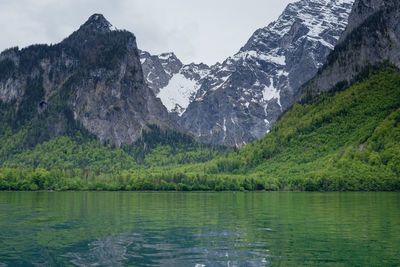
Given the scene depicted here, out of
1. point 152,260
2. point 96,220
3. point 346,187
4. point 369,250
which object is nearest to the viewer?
point 152,260

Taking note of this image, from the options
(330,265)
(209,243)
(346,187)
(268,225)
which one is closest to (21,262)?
(209,243)

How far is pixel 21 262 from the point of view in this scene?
1308 inches

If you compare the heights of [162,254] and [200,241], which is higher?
[200,241]

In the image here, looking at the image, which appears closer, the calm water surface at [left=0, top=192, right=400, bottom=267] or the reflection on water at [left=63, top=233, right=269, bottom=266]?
the reflection on water at [left=63, top=233, right=269, bottom=266]

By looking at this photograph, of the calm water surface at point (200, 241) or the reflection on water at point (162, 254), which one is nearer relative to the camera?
the reflection on water at point (162, 254)

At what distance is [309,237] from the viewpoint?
44.9 meters

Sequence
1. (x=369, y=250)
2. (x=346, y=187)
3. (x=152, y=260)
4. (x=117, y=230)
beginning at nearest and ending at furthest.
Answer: (x=152, y=260) < (x=369, y=250) < (x=117, y=230) < (x=346, y=187)

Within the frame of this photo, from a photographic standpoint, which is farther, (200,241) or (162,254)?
(200,241)

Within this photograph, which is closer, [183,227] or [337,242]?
[337,242]

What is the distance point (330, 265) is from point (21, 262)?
21.9m

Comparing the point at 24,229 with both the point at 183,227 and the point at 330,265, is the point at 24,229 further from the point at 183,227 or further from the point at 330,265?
the point at 330,265

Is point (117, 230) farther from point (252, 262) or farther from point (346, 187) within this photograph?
point (346, 187)

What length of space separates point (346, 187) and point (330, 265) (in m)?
166

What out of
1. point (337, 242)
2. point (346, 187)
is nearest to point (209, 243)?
point (337, 242)
